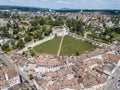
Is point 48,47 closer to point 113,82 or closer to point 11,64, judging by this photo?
point 11,64

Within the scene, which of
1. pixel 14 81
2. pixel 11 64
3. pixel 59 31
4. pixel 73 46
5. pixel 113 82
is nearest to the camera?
pixel 113 82

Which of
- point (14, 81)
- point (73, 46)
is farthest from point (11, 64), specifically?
point (73, 46)

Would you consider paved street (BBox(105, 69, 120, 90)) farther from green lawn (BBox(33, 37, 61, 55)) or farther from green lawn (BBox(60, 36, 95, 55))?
green lawn (BBox(33, 37, 61, 55))

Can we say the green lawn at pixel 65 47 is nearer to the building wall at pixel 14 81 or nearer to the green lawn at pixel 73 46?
the green lawn at pixel 73 46

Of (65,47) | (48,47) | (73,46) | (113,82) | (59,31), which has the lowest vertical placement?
(48,47)

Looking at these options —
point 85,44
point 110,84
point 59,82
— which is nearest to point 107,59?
point 110,84

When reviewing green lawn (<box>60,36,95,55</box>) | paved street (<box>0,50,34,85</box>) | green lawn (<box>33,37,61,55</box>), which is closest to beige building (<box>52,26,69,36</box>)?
green lawn (<box>60,36,95,55</box>)

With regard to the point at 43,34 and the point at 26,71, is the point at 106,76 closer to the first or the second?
the point at 26,71

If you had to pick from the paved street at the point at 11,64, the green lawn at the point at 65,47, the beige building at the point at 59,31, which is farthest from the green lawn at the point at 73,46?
the paved street at the point at 11,64
